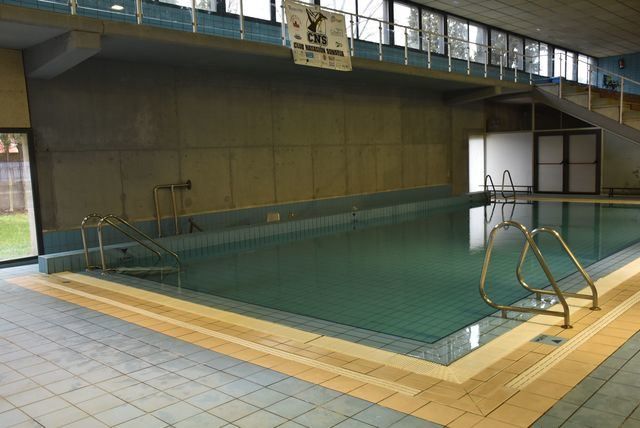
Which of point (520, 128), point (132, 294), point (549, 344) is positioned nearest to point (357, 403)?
point (549, 344)

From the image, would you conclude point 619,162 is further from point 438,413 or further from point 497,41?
point 438,413

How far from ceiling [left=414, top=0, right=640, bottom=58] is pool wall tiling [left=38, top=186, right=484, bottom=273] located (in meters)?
5.34

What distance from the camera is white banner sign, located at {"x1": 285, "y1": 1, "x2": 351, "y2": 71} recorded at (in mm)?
8992

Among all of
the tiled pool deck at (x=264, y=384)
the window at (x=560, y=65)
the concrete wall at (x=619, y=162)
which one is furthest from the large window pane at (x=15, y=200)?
the concrete wall at (x=619, y=162)

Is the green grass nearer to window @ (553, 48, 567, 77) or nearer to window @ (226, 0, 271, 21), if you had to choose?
window @ (226, 0, 271, 21)

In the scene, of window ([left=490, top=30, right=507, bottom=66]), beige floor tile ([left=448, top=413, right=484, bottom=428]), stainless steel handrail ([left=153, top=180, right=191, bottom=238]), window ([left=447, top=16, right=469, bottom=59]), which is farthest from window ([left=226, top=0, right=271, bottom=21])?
beige floor tile ([left=448, top=413, right=484, bottom=428])

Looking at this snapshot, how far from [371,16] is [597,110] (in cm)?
605

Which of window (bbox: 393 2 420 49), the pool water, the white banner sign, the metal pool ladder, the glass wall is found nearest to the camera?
the metal pool ladder

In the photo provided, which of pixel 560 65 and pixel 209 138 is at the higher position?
pixel 560 65

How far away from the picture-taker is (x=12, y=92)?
750 cm

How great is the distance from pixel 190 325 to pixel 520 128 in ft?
50.9

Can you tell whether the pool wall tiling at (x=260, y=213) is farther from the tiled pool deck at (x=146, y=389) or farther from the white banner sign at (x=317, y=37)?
the tiled pool deck at (x=146, y=389)

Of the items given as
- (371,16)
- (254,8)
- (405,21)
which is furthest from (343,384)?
(405,21)

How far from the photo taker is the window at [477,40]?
16422mm
